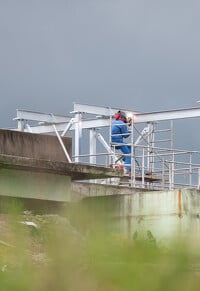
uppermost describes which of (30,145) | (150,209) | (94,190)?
(30,145)

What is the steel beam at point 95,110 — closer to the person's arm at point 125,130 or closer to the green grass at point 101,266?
the person's arm at point 125,130

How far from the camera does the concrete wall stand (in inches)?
786

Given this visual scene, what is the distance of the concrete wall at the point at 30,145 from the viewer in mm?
19953

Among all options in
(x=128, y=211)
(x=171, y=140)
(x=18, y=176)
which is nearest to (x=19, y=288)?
(x=18, y=176)

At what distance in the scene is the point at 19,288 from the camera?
2.63 metres

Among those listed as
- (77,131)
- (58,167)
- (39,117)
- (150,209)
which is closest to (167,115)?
(77,131)

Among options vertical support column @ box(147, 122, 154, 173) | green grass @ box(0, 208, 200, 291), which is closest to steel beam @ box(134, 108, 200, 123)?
vertical support column @ box(147, 122, 154, 173)

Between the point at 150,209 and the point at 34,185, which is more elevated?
the point at 34,185

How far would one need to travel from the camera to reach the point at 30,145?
67.1 ft

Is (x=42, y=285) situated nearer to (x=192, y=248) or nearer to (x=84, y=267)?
(x=84, y=267)

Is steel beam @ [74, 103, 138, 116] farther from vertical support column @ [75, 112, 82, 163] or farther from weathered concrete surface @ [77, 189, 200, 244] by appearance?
weathered concrete surface @ [77, 189, 200, 244]

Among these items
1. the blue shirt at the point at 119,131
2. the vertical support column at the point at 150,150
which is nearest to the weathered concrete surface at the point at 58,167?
the vertical support column at the point at 150,150

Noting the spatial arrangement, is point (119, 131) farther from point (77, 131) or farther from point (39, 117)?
point (39, 117)

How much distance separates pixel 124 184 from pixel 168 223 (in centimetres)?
520
